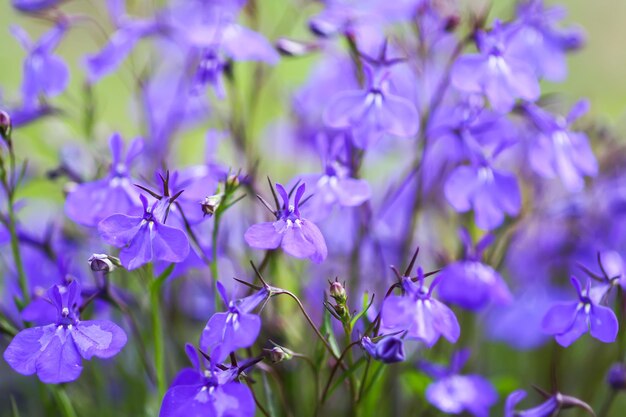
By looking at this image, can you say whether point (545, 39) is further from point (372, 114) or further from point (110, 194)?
point (110, 194)

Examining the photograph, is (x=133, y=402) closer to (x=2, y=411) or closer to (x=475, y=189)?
(x=2, y=411)

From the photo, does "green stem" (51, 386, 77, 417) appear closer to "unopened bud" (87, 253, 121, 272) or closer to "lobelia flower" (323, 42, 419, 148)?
"unopened bud" (87, 253, 121, 272)

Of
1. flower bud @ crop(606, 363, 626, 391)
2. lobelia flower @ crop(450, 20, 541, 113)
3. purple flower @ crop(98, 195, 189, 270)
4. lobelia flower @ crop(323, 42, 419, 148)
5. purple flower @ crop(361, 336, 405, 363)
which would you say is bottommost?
flower bud @ crop(606, 363, 626, 391)

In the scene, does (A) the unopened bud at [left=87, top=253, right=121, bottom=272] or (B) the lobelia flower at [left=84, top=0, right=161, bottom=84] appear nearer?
(A) the unopened bud at [left=87, top=253, right=121, bottom=272]

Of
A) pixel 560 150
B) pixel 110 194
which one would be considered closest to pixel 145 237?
pixel 110 194

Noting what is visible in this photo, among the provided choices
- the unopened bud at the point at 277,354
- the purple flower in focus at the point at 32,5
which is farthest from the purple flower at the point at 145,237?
the purple flower in focus at the point at 32,5

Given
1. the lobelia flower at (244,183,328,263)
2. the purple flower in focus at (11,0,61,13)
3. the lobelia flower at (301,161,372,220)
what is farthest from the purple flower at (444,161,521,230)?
the purple flower in focus at (11,0,61,13)

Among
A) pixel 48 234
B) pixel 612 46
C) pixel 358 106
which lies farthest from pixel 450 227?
pixel 612 46
